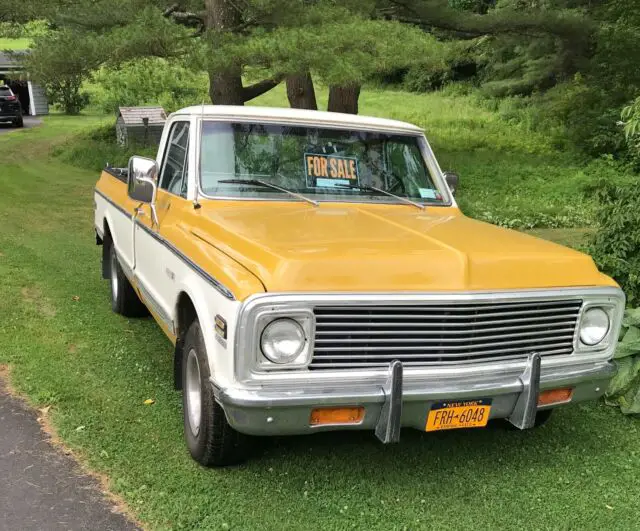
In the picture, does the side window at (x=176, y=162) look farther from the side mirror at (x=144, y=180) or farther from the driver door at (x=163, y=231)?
the side mirror at (x=144, y=180)

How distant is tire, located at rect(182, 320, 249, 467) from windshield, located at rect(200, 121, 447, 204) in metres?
1.11

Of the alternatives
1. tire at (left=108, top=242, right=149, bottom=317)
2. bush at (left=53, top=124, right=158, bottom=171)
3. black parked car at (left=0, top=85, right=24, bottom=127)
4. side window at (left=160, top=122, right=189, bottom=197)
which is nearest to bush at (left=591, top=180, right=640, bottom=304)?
side window at (left=160, top=122, right=189, bottom=197)

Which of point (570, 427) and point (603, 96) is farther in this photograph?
point (603, 96)

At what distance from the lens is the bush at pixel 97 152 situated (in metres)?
19.1

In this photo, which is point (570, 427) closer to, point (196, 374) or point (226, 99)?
point (196, 374)

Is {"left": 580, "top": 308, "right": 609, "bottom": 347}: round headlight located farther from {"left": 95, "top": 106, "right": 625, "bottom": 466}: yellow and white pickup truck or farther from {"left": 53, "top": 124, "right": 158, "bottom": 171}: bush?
{"left": 53, "top": 124, "right": 158, "bottom": 171}: bush

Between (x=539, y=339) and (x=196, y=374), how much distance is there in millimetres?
1734

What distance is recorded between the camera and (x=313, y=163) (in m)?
4.48

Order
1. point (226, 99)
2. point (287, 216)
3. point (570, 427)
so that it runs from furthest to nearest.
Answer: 1. point (226, 99)
2. point (570, 427)
3. point (287, 216)

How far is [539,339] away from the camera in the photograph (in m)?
3.37

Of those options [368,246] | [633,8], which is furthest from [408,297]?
[633,8]

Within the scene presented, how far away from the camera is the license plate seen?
3149mm

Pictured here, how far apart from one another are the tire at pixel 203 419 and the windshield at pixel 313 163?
3.63 ft

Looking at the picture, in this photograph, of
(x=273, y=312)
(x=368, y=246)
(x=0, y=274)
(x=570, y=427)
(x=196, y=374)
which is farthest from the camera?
(x=0, y=274)
